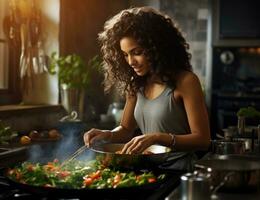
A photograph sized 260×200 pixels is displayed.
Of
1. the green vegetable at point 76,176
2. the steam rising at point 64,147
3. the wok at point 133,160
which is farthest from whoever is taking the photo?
the steam rising at point 64,147

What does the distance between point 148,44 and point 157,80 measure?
0.20m

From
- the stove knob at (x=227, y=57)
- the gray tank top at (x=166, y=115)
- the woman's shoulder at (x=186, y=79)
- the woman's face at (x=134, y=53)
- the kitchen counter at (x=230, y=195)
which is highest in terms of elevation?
the stove knob at (x=227, y=57)

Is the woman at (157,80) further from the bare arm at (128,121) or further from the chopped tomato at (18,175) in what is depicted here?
the chopped tomato at (18,175)

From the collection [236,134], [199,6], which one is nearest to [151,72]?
[236,134]

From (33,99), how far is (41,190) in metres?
2.37

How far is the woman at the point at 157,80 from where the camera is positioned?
6.77 feet

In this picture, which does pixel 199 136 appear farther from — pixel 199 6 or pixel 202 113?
pixel 199 6

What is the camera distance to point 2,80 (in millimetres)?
3523

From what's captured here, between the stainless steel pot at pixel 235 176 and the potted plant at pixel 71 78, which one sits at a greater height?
the potted plant at pixel 71 78

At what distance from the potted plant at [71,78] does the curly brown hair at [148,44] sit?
1.23 meters

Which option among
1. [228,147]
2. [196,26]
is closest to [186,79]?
[228,147]

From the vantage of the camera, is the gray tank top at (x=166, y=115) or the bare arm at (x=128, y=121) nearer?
the gray tank top at (x=166, y=115)

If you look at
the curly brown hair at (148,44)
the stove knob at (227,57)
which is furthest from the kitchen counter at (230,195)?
the stove knob at (227,57)

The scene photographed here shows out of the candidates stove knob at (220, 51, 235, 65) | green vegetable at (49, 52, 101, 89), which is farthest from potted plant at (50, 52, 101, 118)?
stove knob at (220, 51, 235, 65)
